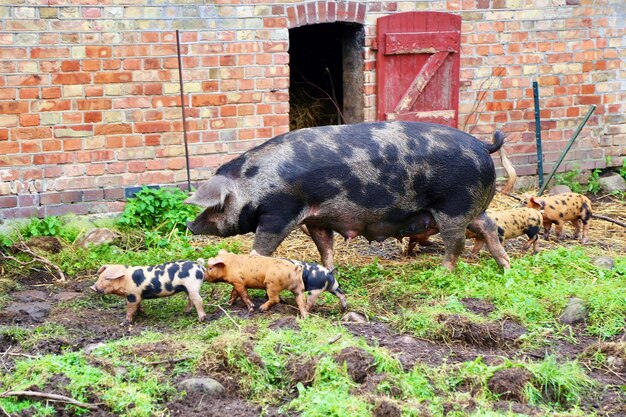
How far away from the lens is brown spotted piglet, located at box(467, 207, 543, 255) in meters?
9.09

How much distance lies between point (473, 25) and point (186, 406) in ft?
24.6

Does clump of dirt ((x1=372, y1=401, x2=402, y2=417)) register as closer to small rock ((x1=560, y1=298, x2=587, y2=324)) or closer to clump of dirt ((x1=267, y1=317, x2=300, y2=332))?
clump of dirt ((x1=267, y1=317, x2=300, y2=332))

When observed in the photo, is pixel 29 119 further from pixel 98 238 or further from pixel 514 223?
pixel 514 223

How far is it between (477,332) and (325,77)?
23.1 feet

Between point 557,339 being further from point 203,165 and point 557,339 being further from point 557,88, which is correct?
point 557,88

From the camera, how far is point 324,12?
1089cm

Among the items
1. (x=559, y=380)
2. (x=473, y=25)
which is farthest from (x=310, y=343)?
(x=473, y=25)

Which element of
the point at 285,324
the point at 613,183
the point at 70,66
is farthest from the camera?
the point at 613,183

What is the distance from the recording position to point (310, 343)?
20.6ft

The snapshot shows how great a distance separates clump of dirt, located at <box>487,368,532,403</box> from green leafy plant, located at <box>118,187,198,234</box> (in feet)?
17.2

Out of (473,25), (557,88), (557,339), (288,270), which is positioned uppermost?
(473,25)

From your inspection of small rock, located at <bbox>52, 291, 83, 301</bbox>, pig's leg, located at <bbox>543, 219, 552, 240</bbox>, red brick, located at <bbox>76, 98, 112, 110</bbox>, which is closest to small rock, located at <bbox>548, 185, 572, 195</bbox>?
pig's leg, located at <bbox>543, 219, 552, 240</bbox>

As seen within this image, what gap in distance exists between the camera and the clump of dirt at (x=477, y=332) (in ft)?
21.8

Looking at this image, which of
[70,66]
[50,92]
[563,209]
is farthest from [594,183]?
[50,92]
